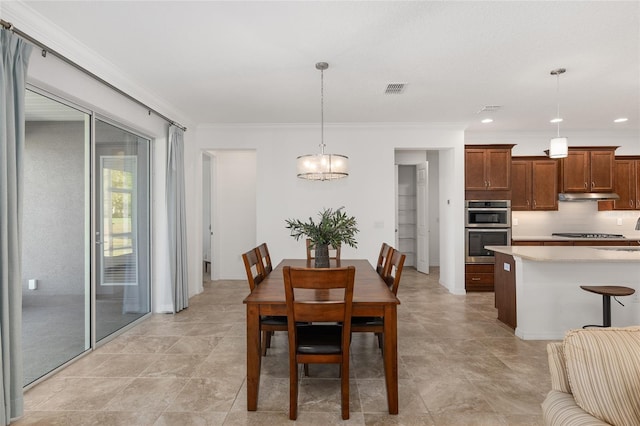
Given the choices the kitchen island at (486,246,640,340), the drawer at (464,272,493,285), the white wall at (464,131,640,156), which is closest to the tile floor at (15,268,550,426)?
the kitchen island at (486,246,640,340)

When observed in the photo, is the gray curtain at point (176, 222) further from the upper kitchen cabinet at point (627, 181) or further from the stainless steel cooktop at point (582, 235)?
the upper kitchen cabinet at point (627, 181)

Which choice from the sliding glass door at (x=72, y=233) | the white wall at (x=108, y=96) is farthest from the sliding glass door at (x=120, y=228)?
the white wall at (x=108, y=96)

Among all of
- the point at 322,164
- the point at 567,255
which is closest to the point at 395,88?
the point at 322,164

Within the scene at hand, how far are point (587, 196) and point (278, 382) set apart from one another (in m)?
5.91

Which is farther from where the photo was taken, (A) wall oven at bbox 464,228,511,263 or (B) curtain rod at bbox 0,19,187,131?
(A) wall oven at bbox 464,228,511,263

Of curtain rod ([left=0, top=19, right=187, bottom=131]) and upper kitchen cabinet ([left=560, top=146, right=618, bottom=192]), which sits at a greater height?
curtain rod ([left=0, top=19, right=187, bottom=131])

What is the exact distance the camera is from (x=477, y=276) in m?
5.38

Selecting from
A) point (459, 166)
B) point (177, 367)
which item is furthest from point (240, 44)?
point (459, 166)

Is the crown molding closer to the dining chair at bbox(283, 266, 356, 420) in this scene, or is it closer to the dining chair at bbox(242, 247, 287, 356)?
the dining chair at bbox(242, 247, 287, 356)

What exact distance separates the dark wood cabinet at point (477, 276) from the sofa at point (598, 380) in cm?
432

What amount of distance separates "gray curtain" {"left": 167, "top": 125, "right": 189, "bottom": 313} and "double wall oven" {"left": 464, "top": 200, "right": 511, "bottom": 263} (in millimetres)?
4394

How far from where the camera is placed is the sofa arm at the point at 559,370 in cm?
131

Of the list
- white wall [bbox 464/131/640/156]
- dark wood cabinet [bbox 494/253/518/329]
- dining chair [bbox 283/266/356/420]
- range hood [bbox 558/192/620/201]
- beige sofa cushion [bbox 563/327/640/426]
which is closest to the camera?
beige sofa cushion [bbox 563/327/640/426]

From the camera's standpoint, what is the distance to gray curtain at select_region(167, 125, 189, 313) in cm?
431
